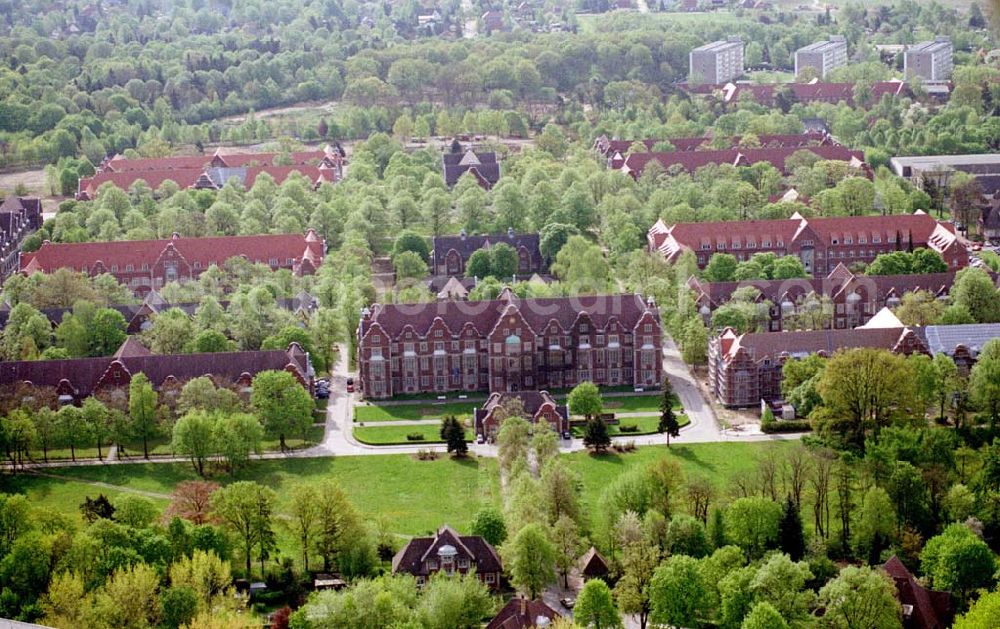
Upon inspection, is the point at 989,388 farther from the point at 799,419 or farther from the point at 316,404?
the point at 316,404

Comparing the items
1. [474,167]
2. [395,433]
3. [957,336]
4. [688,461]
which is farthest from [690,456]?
[474,167]

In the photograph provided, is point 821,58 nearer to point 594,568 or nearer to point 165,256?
point 165,256

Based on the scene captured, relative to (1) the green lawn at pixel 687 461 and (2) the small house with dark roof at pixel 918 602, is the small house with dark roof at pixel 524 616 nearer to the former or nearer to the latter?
(2) the small house with dark roof at pixel 918 602

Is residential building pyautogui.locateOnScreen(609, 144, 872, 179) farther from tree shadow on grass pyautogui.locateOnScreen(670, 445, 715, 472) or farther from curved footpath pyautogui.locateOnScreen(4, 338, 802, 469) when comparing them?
tree shadow on grass pyautogui.locateOnScreen(670, 445, 715, 472)

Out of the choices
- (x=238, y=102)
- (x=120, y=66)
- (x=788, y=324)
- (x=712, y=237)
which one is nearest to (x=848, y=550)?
(x=788, y=324)

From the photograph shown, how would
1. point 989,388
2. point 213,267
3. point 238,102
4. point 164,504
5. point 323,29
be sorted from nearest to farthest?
point 164,504 → point 989,388 → point 213,267 → point 238,102 → point 323,29

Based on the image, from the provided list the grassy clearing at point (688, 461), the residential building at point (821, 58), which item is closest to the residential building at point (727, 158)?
the residential building at point (821, 58)
